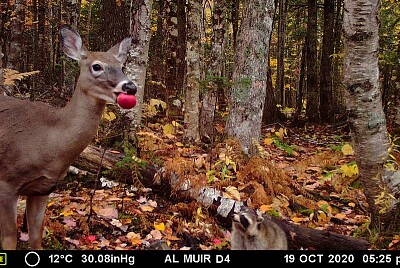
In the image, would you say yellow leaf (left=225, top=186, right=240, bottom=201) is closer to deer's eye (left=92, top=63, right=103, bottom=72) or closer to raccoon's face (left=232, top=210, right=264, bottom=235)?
raccoon's face (left=232, top=210, right=264, bottom=235)

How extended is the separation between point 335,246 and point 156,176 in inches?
106

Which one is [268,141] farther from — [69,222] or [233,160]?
[69,222]

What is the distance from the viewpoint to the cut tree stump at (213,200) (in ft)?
16.1

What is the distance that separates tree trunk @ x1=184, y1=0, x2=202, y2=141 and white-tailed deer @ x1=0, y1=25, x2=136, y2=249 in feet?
14.2

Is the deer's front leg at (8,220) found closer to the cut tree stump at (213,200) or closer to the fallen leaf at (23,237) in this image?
the fallen leaf at (23,237)

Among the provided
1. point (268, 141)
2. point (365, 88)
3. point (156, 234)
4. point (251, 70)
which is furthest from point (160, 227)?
point (268, 141)

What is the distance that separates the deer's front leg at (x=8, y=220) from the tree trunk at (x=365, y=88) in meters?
3.58

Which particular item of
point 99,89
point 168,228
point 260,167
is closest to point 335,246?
point 168,228

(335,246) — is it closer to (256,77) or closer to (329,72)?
(256,77)

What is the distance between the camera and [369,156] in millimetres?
5121

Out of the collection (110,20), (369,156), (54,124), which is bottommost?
(369,156)

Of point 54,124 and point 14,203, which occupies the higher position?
point 54,124

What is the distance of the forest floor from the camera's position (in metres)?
5.23

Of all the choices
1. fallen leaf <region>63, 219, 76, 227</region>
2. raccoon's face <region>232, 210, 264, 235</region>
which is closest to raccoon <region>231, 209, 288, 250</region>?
raccoon's face <region>232, 210, 264, 235</region>
